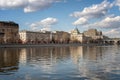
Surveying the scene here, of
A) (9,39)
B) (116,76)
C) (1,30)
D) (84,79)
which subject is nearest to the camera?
(84,79)

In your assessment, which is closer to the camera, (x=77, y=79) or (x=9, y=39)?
(x=77, y=79)

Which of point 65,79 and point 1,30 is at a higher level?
point 1,30

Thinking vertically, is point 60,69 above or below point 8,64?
below

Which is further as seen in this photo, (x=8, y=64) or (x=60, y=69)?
(x=8, y=64)

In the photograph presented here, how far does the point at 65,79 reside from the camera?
78.3ft

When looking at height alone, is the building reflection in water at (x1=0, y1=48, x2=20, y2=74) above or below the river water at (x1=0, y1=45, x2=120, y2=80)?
above

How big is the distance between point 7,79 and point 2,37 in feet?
522

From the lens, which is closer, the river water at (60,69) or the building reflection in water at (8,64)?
the river water at (60,69)

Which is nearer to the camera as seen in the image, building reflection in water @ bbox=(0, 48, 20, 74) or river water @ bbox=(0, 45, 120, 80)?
river water @ bbox=(0, 45, 120, 80)

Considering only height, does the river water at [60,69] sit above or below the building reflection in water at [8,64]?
below

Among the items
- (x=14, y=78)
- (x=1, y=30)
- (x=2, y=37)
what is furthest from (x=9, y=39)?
(x=14, y=78)

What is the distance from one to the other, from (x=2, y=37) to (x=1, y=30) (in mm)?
21173

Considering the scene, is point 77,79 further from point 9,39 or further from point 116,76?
point 9,39

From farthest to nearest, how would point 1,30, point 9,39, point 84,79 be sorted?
point 1,30 → point 9,39 → point 84,79
